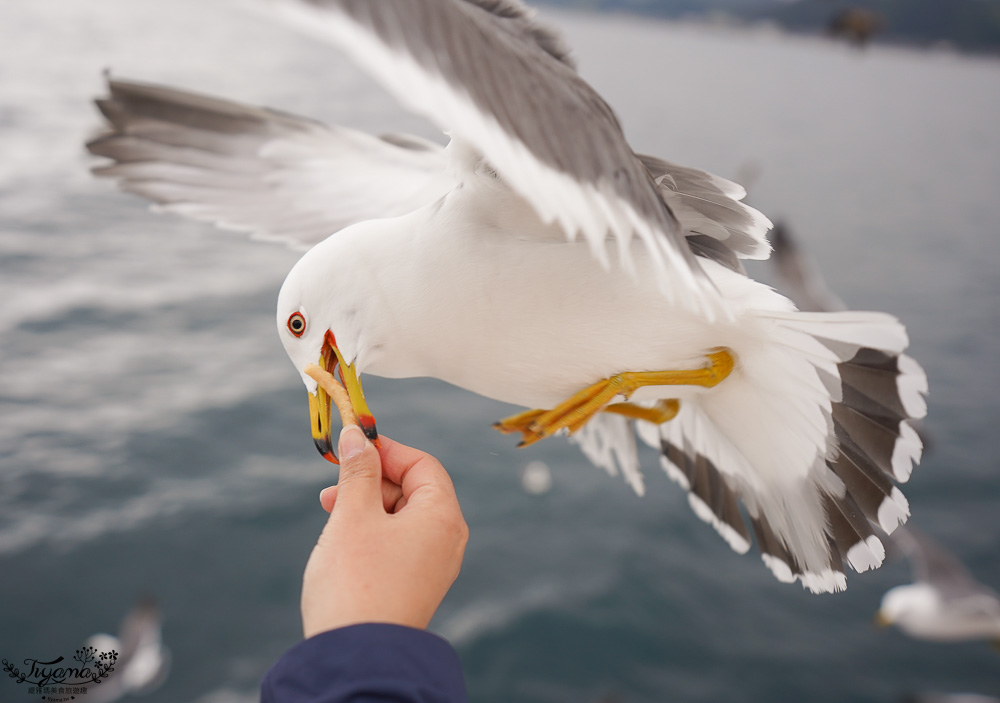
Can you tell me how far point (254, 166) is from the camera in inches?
48.1

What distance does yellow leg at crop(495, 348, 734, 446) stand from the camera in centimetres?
95

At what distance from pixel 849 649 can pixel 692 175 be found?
3283mm

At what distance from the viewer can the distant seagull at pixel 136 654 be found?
8.24 ft

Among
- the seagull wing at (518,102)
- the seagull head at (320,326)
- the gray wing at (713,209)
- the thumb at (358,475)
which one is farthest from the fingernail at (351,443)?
the gray wing at (713,209)

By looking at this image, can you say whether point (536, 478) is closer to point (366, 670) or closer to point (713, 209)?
point (713, 209)

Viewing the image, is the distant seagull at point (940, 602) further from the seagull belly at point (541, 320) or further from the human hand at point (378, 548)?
the human hand at point (378, 548)

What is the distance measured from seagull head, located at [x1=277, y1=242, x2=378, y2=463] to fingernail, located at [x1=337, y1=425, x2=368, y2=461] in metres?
0.12

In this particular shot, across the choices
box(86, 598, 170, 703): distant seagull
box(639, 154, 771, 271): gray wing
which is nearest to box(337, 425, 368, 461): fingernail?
box(639, 154, 771, 271): gray wing

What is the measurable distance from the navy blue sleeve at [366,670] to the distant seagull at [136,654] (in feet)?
7.85

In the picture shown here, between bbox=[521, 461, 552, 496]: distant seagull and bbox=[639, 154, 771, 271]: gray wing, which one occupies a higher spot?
bbox=[639, 154, 771, 271]: gray wing

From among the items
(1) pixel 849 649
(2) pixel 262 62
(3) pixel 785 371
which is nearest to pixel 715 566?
(1) pixel 849 649

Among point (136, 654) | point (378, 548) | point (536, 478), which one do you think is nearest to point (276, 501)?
point (136, 654)

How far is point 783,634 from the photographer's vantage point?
3.34 m

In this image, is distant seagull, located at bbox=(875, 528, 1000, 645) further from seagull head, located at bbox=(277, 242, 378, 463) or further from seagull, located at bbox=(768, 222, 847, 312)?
seagull head, located at bbox=(277, 242, 378, 463)
